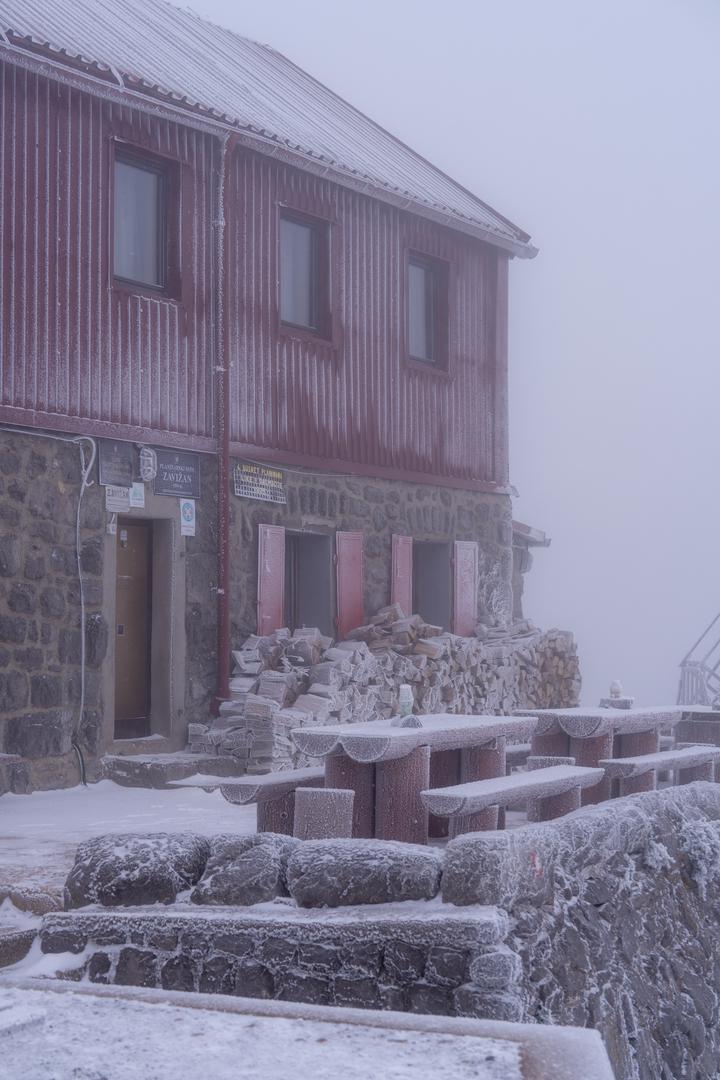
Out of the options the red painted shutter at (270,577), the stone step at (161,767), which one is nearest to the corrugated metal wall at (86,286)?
the red painted shutter at (270,577)

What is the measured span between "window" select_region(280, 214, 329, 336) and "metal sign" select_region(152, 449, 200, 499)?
2115mm

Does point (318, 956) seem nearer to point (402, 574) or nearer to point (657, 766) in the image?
point (657, 766)

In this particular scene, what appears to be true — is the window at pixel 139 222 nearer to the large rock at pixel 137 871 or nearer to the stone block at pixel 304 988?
the large rock at pixel 137 871

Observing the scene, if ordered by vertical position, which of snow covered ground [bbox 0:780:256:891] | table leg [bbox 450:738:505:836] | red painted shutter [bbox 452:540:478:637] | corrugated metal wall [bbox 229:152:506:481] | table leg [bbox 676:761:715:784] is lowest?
snow covered ground [bbox 0:780:256:891]

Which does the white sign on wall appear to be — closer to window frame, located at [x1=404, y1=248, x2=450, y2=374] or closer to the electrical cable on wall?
the electrical cable on wall

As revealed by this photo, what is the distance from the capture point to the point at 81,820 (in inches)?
371

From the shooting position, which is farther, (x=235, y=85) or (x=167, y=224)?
(x=235, y=85)

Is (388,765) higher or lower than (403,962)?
higher

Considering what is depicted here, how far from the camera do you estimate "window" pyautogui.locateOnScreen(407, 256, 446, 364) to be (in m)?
16.0

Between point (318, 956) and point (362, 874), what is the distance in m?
0.40

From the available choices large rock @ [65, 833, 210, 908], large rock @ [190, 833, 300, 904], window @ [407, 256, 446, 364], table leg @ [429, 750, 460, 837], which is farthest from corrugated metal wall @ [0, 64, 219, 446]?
large rock @ [190, 833, 300, 904]

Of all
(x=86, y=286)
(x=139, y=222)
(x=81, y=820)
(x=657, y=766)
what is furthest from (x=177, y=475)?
(x=657, y=766)

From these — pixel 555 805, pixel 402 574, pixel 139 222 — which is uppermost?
pixel 139 222

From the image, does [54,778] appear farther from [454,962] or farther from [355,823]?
[454,962]
